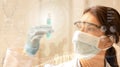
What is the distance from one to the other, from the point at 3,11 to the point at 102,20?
1.76ft

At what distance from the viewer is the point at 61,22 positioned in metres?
1.12

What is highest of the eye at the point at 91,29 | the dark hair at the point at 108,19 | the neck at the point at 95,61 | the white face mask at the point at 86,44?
the dark hair at the point at 108,19

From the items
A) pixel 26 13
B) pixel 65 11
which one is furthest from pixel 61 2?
pixel 26 13

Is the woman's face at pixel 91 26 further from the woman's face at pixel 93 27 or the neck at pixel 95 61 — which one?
the neck at pixel 95 61

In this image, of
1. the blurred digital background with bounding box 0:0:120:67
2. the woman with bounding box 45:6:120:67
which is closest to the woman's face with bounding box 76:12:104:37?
the woman with bounding box 45:6:120:67

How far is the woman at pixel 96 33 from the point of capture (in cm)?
94

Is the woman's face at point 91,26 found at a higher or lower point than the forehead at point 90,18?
lower

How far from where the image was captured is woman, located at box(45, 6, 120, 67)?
37.1 inches

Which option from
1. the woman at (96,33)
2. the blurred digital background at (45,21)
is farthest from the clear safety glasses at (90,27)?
the blurred digital background at (45,21)

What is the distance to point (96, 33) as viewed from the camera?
0.96 m

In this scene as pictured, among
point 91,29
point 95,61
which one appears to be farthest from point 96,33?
point 95,61

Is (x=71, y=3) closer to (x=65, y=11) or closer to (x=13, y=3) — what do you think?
(x=65, y=11)

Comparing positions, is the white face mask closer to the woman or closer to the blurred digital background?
the woman

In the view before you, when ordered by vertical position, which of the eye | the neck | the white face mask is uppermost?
the eye
